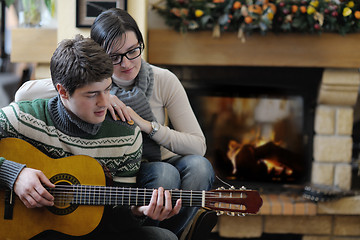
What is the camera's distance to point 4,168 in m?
1.16

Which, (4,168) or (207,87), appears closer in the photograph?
(4,168)

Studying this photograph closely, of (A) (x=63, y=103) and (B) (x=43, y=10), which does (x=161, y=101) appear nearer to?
(A) (x=63, y=103)

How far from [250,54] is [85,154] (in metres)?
1.30

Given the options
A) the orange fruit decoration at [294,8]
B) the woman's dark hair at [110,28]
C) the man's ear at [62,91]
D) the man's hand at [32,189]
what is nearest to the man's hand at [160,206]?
the man's hand at [32,189]

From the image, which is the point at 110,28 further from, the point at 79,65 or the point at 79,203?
the point at 79,203

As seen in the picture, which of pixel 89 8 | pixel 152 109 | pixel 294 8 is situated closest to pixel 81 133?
pixel 152 109

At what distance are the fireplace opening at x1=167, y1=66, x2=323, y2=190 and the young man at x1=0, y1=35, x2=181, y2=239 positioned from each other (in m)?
1.30

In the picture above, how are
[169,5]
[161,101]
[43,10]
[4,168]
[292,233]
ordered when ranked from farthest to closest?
[292,233], [43,10], [169,5], [161,101], [4,168]

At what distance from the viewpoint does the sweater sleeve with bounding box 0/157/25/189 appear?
1.15 meters

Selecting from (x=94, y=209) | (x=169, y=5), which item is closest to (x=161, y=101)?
(x=94, y=209)

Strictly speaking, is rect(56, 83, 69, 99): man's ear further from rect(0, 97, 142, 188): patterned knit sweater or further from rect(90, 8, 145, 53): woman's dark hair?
rect(90, 8, 145, 53): woman's dark hair

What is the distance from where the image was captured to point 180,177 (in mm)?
1466

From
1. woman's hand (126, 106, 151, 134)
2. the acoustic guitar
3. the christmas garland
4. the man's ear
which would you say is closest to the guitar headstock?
the acoustic guitar

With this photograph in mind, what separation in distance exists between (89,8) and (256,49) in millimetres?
869
